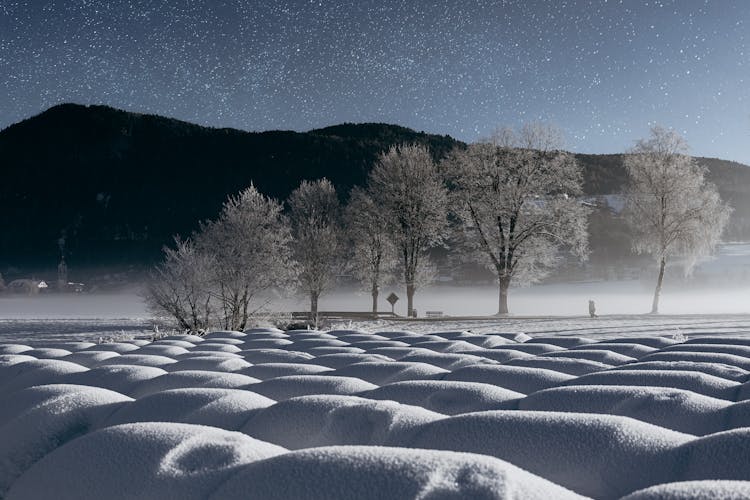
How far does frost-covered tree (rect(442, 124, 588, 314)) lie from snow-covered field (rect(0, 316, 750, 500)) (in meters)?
33.5

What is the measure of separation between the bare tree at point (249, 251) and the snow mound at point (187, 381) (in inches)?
1071

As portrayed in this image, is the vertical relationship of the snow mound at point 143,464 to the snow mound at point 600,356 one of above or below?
above

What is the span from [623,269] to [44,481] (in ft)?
368

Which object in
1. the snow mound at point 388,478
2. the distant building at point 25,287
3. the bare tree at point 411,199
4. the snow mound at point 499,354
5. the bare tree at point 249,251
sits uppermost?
the bare tree at point 411,199

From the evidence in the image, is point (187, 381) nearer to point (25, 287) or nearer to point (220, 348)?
point (220, 348)

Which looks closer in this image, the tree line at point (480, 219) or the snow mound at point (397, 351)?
the snow mound at point (397, 351)

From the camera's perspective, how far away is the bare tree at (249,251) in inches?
1405

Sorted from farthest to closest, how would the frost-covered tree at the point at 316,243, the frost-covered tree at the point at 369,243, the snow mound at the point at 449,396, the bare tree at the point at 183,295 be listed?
the frost-covered tree at the point at 316,243 < the frost-covered tree at the point at 369,243 < the bare tree at the point at 183,295 < the snow mound at the point at 449,396

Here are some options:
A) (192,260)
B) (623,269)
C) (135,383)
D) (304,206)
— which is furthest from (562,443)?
(623,269)

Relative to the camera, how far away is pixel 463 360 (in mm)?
9383

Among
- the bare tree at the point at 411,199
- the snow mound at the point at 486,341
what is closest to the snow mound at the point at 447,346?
the snow mound at the point at 486,341

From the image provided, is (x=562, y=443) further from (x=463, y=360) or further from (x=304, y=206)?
(x=304, y=206)

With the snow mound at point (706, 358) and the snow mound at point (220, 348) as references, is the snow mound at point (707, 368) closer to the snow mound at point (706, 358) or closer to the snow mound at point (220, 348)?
the snow mound at point (706, 358)

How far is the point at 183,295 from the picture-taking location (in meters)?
30.2
